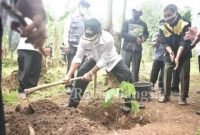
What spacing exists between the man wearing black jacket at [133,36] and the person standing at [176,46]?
1033 millimetres

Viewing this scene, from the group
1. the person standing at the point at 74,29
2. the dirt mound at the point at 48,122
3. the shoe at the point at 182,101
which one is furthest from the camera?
the person standing at the point at 74,29

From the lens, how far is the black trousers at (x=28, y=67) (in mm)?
6453

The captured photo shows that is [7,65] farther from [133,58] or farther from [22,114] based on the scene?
[22,114]

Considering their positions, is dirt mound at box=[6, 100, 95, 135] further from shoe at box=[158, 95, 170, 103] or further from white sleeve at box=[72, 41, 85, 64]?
shoe at box=[158, 95, 170, 103]

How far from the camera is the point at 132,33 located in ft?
25.5

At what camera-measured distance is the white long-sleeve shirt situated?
5.97 meters

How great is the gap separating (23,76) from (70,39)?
1.38 meters

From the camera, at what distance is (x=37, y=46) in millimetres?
1562

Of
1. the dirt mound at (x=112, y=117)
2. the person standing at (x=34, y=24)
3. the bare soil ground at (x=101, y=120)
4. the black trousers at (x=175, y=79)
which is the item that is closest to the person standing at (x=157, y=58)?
the black trousers at (x=175, y=79)

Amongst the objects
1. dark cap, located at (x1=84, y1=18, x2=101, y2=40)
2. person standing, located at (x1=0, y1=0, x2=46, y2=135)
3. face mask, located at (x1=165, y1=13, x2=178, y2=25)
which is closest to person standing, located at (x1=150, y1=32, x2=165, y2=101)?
face mask, located at (x1=165, y1=13, x2=178, y2=25)

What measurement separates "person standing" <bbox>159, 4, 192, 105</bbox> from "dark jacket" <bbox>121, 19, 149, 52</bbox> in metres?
1.03

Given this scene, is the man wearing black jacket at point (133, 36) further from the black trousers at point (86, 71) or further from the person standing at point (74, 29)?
the black trousers at point (86, 71)

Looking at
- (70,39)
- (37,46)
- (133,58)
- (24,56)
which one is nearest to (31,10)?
(37,46)

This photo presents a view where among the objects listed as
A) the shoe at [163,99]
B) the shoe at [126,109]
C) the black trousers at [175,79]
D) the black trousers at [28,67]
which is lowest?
the shoe at [126,109]
